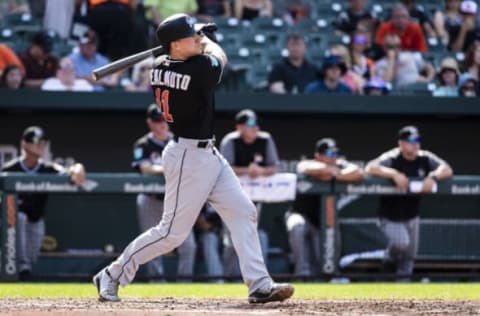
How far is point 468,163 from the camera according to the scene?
488 inches

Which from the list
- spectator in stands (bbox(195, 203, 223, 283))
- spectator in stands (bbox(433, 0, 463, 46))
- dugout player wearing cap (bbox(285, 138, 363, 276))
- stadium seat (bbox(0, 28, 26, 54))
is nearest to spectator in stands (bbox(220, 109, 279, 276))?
dugout player wearing cap (bbox(285, 138, 363, 276))

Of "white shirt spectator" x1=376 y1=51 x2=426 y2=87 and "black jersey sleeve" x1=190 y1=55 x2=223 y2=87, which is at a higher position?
"white shirt spectator" x1=376 y1=51 x2=426 y2=87

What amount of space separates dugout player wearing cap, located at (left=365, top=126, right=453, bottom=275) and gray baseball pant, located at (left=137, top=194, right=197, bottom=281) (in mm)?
1815

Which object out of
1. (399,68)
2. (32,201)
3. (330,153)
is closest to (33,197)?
(32,201)

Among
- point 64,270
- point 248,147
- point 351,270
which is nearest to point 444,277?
point 351,270

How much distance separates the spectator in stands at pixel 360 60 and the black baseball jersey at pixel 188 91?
6660 mm

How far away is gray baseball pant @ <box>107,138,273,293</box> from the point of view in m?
6.48

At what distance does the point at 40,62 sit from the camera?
11945 millimetres

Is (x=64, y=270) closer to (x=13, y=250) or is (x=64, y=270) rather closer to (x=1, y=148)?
(x=13, y=250)

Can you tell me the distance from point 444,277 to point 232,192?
4417 millimetres

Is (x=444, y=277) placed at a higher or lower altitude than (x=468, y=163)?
lower

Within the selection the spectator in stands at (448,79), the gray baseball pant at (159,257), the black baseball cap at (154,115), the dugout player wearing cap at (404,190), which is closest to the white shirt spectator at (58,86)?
the black baseball cap at (154,115)

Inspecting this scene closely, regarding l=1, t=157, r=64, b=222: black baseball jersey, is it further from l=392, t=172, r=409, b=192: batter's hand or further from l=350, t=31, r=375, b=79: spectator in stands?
l=350, t=31, r=375, b=79: spectator in stands

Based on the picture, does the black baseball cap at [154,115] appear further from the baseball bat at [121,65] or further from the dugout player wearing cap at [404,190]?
the baseball bat at [121,65]
